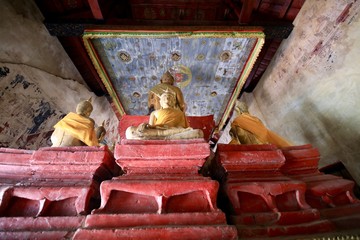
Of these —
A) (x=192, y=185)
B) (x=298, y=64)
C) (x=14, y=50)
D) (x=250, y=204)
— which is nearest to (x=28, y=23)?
(x=14, y=50)

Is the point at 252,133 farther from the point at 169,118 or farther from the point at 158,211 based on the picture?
the point at 158,211

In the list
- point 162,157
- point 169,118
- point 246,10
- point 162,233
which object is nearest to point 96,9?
point 246,10

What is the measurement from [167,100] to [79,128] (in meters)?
0.89

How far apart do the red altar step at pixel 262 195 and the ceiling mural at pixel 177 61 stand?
3.30 metres

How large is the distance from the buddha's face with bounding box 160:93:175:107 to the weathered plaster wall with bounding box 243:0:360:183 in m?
2.53

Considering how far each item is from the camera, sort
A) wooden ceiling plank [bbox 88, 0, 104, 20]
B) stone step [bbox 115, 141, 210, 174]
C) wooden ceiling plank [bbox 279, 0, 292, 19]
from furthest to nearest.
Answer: wooden ceiling plank [bbox 279, 0, 292, 19] → wooden ceiling plank [bbox 88, 0, 104, 20] → stone step [bbox 115, 141, 210, 174]

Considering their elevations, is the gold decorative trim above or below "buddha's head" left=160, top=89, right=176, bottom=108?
below

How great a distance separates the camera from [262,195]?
122 cm

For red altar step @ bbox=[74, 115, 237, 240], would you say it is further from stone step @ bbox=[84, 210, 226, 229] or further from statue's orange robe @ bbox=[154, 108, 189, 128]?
statue's orange robe @ bbox=[154, 108, 189, 128]

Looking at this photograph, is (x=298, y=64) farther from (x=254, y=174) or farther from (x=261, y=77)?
(x=254, y=174)

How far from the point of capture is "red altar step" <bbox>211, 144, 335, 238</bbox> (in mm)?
1075

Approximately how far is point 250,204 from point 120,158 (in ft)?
2.74

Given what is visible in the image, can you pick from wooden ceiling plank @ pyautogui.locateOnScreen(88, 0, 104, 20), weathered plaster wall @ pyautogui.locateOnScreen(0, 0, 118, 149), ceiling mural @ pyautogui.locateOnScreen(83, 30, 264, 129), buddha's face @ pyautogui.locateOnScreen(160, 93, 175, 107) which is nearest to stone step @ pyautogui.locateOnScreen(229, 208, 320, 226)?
buddha's face @ pyautogui.locateOnScreen(160, 93, 175, 107)

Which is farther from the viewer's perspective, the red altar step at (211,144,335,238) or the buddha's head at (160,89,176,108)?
the buddha's head at (160,89,176,108)
